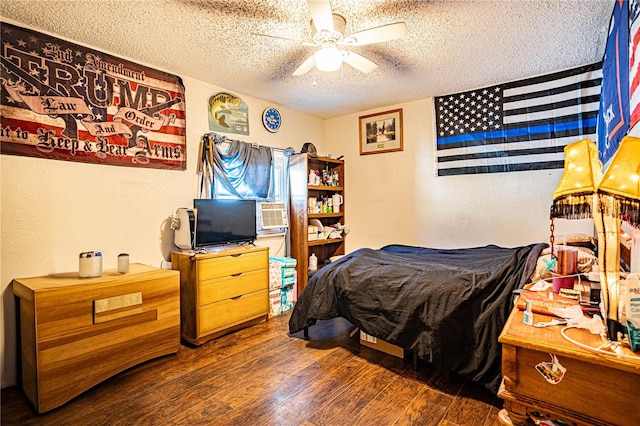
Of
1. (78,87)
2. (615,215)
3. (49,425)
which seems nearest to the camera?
(615,215)

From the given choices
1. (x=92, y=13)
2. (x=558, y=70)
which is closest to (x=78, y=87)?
(x=92, y=13)

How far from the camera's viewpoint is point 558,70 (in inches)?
122

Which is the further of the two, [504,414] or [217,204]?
[217,204]

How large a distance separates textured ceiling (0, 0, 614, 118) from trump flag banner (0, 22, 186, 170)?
5.0 inches

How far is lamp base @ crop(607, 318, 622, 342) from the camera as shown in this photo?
99cm

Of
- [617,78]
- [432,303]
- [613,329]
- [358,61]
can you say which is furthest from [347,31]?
[613,329]

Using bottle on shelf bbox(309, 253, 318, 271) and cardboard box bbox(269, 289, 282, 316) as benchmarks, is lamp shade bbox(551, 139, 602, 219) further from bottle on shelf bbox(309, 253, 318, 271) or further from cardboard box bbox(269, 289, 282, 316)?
bottle on shelf bbox(309, 253, 318, 271)

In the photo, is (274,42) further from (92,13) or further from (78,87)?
(78,87)

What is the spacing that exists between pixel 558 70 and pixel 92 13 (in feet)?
12.9

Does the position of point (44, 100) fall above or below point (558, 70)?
below

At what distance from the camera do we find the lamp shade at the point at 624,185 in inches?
36.7

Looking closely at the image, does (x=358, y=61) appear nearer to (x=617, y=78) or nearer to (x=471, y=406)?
(x=617, y=78)

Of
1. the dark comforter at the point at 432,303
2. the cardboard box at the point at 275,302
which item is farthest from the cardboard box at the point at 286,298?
the dark comforter at the point at 432,303

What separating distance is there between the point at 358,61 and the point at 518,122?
198 cm
